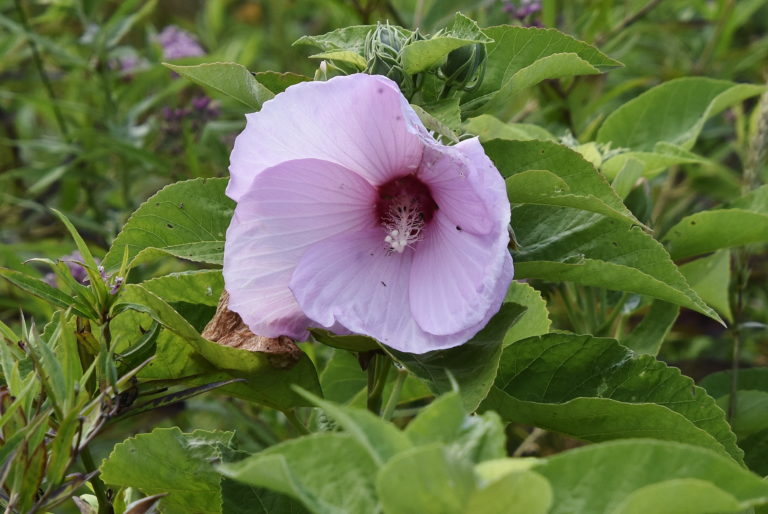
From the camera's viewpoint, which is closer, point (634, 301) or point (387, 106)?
point (387, 106)

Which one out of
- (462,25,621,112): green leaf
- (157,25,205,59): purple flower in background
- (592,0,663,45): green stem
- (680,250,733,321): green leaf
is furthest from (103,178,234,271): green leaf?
(157,25,205,59): purple flower in background

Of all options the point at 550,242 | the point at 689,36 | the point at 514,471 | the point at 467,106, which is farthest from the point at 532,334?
the point at 689,36

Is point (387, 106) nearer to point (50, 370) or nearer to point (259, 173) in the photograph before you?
point (259, 173)

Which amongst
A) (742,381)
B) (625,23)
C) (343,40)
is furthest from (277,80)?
(625,23)

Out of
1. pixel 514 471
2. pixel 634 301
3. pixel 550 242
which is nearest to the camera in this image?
pixel 514 471

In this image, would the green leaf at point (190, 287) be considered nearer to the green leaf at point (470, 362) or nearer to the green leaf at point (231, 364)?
the green leaf at point (231, 364)

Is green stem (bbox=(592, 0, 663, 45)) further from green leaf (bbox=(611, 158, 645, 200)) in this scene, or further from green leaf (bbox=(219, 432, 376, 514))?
green leaf (bbox=(219, 432, 376, 514))
